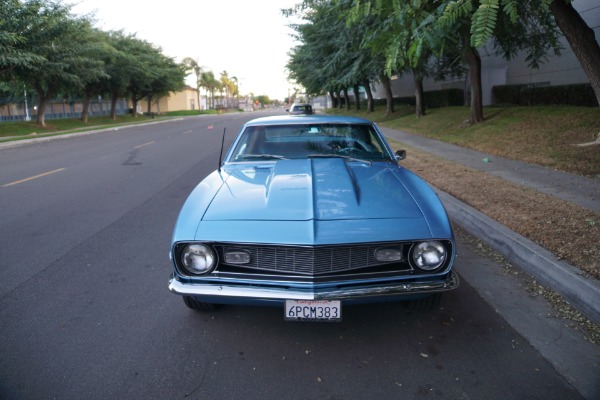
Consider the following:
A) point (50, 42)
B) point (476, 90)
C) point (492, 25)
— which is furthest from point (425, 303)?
point (50, 42)

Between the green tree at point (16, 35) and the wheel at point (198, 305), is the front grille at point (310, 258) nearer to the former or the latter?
the wheel at point (198, 305)

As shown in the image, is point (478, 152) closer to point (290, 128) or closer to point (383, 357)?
point (290, 128)

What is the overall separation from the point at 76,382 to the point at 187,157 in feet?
37.2

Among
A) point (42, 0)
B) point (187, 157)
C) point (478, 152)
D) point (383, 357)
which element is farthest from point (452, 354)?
point (42, 0)

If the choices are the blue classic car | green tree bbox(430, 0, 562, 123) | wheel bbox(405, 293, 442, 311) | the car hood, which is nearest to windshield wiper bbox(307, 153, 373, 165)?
the car hood

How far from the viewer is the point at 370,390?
8.71ft

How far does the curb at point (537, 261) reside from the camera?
352 cm

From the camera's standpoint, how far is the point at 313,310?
2883 mm

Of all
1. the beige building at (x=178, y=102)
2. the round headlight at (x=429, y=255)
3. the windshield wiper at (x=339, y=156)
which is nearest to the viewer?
the round headlight at (x=429, y=255)

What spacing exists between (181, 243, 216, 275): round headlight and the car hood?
23cm

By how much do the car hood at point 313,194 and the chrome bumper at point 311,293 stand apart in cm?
46

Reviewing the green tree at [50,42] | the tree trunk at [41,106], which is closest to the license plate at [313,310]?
the green tree at [50,42]

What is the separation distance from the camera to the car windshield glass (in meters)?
4.71

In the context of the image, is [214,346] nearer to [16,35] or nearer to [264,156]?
[264,156]
